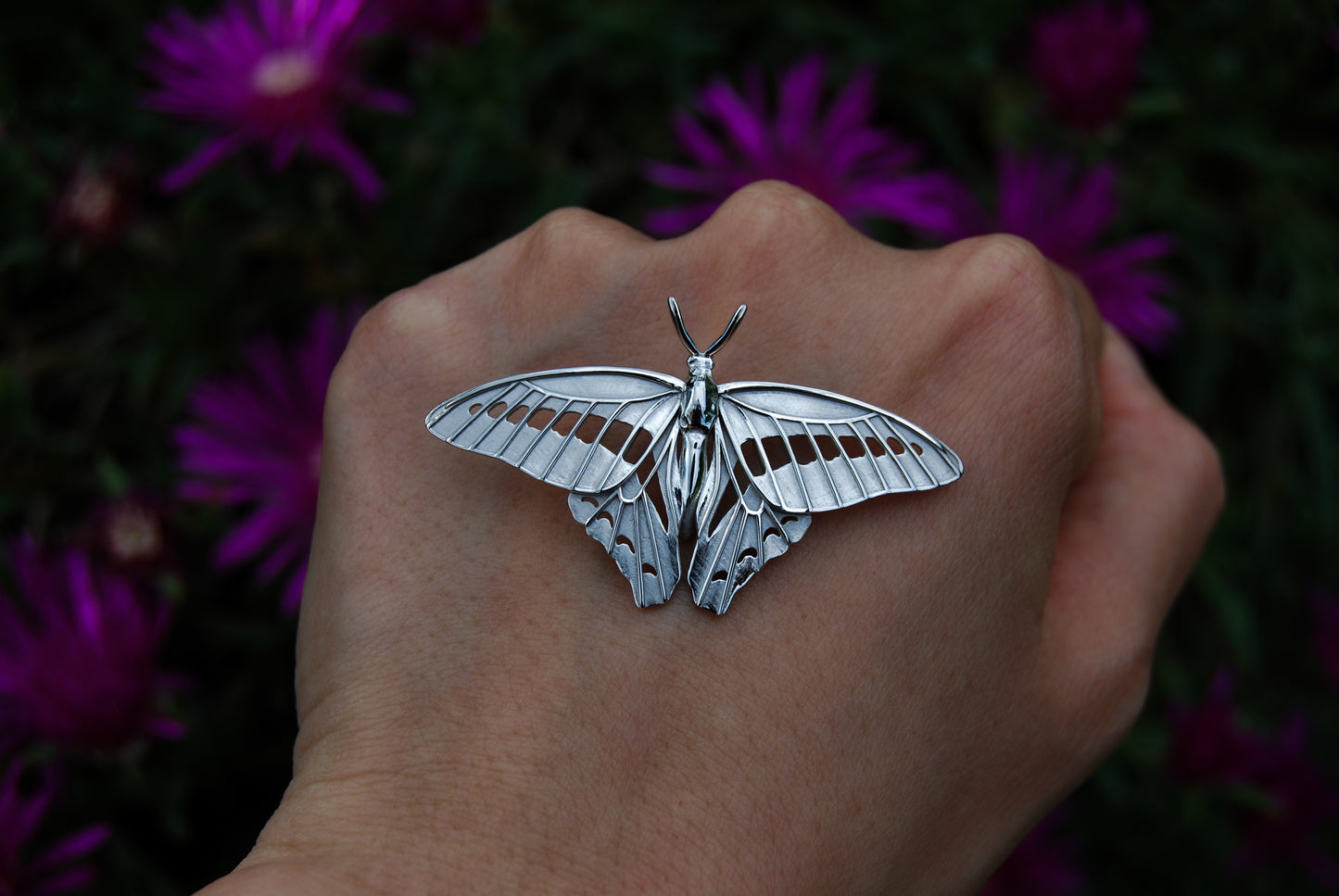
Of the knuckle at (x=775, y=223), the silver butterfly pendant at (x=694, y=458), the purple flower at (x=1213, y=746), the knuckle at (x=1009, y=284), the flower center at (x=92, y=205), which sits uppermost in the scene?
the knuckle at (x=775, y=223)

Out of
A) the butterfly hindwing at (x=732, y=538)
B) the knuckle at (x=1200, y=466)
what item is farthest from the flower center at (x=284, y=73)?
the knuckle at (x=1200, y=466)

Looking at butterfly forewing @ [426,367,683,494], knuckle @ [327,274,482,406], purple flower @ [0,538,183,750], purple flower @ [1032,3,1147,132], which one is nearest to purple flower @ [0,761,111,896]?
purple flower @ [0,538,183,750]

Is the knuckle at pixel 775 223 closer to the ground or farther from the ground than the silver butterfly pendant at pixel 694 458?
farther from the ground

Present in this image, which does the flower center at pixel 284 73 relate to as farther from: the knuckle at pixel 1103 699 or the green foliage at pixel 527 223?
the knuckle at pixel 1103 699

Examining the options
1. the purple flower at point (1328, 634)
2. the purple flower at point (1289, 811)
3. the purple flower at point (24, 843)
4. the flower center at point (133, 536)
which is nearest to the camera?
the purple flower at point (24, 843)

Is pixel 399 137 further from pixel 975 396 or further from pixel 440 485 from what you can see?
pixel 975 396

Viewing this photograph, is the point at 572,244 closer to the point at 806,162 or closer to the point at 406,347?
the point at 406,347
